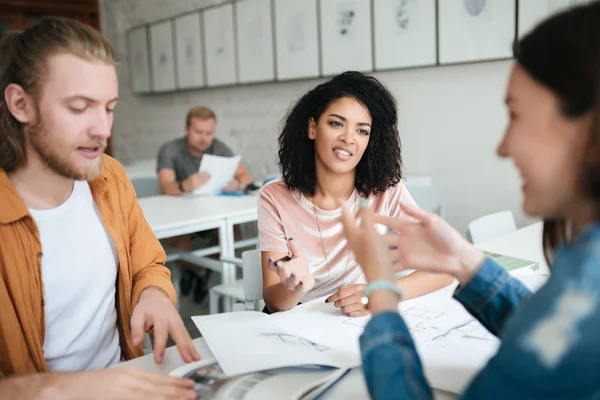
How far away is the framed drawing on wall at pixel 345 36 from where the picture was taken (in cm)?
320

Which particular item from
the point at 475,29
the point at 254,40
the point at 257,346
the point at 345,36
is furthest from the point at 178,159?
the point at 257,346

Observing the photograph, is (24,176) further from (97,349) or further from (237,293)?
(237,293)

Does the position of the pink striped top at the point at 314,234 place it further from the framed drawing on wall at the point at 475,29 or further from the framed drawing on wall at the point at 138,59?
the framed drawing on wall at the point at 138,59

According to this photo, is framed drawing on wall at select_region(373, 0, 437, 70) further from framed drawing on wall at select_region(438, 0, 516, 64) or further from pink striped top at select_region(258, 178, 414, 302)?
pink striped top at select_region(258, 178, 414, 302)

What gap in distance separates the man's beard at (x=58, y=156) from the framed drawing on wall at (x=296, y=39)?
2624 millimetres

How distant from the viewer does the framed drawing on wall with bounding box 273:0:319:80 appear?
3494 mm

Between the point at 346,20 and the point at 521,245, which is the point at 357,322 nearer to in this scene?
the point at 521,245

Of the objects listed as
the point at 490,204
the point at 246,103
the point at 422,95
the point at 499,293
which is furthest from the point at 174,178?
the point at 499,293

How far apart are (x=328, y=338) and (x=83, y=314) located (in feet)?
1.72

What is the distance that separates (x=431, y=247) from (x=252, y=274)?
2.66ft

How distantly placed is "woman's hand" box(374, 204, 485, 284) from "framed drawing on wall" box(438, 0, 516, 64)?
2.00 meters

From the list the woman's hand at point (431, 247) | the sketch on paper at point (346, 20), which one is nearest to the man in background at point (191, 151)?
the sketch on paper at point (346, 20)

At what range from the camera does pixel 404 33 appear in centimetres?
300

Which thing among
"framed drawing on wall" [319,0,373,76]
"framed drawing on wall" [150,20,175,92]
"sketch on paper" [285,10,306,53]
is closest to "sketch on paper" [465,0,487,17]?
"framed drawing on wall" [319,0,373,76]
